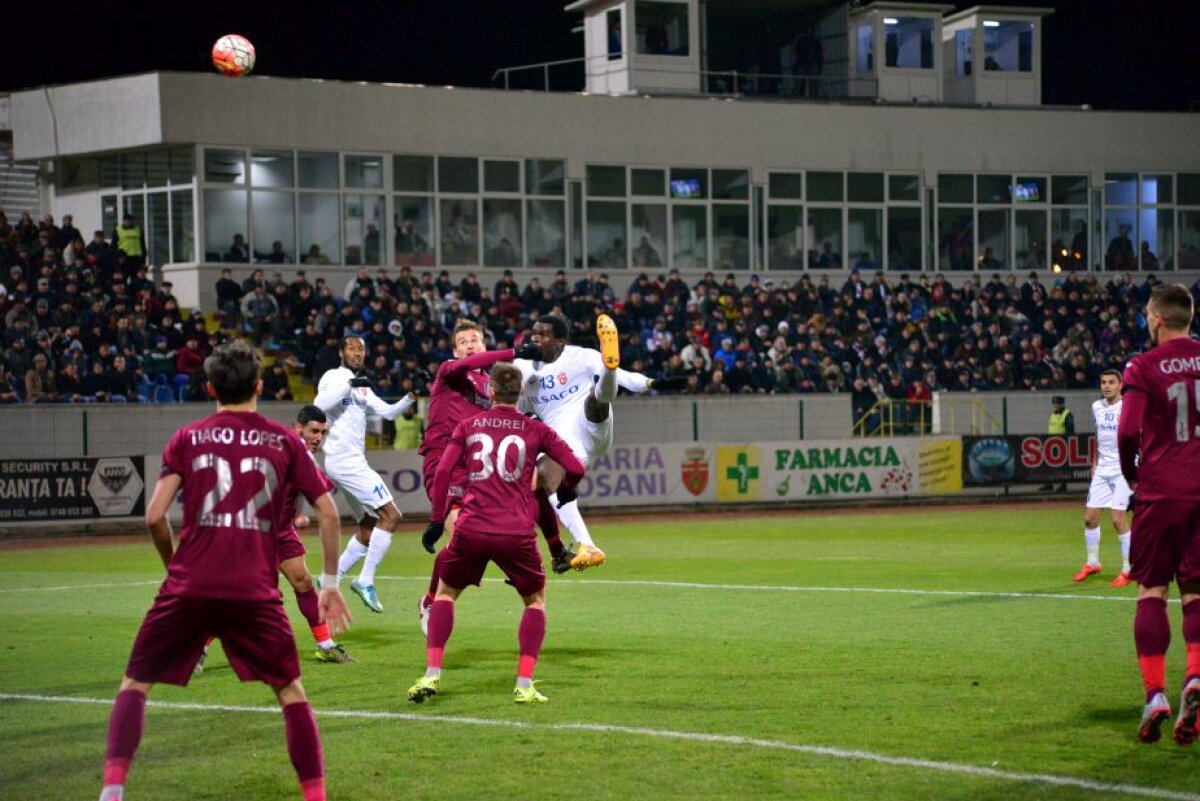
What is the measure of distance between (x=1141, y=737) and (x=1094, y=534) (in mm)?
10330

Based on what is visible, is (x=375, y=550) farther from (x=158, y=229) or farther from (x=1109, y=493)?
(x=158, y=229)

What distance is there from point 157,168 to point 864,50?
21.6 metres

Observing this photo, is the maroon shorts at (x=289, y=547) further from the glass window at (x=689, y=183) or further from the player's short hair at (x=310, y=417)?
the glass window at (x=689, y=183)

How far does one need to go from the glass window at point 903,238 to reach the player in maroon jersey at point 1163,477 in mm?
38910

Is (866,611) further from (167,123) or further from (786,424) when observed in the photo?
(167,123)

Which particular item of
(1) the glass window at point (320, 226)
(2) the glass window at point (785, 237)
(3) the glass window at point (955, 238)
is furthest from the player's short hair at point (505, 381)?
(3) the glass window at point (955, 238)

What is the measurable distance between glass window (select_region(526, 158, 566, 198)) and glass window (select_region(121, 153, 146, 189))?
33.7ft

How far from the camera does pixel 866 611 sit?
15055 millimetres

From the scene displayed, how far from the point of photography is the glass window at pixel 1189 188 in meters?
50.5

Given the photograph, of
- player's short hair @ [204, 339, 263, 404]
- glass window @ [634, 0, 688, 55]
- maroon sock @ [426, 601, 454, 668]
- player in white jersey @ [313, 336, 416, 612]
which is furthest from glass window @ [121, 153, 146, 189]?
player's short hair @ [204, 339, 263, 404]

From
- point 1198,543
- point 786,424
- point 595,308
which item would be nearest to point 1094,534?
point 1198,543

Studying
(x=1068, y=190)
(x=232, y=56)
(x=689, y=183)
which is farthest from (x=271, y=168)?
(x=1068, y=190)

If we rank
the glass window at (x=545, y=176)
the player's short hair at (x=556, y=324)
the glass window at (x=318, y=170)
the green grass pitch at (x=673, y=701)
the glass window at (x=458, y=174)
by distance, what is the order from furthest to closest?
the glass window at (x=545, y=176)
the glass window at (x=458, y=174)
the glass window at (x=318, y=170)
the player's short hair at (x=556, y=324)
the green grass pitch at (x=673, y=701)

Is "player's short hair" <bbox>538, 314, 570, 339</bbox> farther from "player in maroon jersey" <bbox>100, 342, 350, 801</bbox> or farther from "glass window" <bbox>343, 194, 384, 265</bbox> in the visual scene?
"glass window" <bbox>343, 194, 384, 265</bbox>
